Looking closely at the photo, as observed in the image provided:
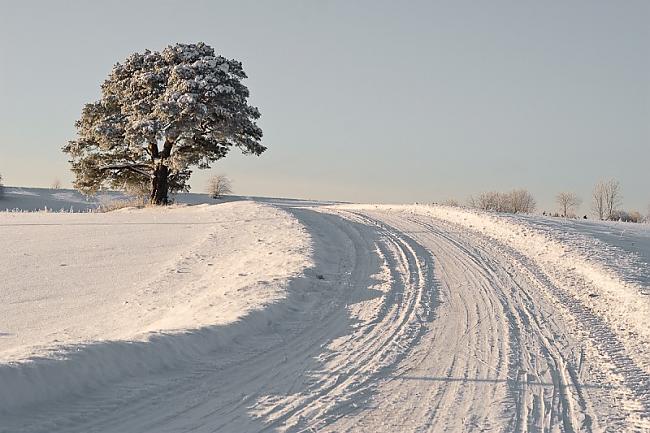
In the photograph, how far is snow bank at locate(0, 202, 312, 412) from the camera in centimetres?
663

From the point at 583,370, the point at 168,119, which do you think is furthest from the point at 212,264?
the point at 168,119

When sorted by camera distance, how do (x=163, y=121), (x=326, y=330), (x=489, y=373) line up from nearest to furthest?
(x=489, y=373)
(x=326, y=330)
(x=163, y=121)

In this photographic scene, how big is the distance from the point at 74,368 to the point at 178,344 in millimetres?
1533

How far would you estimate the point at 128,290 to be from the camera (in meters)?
12.8

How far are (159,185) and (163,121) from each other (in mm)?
4341

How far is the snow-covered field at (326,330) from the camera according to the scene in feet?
20.2

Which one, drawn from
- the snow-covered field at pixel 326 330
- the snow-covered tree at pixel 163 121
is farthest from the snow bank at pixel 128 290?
the snow-covered tree at pixel 163 121

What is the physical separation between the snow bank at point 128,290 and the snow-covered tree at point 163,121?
6376 mm

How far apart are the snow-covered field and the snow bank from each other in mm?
37

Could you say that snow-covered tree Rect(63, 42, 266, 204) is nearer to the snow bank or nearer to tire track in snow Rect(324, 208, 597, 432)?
the snow bank

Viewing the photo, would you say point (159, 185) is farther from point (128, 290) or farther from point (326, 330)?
point (326, 330)

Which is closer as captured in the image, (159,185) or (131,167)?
(159,185)

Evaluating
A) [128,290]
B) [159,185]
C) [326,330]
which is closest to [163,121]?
[159,185]

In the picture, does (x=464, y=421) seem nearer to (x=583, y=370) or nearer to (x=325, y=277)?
(x=583, y=370)
